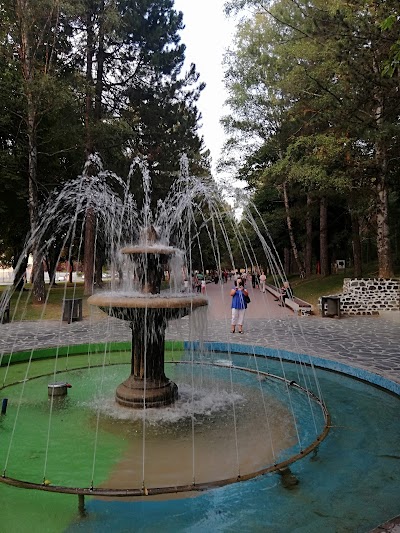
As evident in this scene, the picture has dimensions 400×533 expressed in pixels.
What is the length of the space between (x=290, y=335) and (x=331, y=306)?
4499 mm

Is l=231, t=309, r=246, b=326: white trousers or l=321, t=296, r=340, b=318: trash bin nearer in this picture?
l=231, t=309, r=246, b=326: white trousers

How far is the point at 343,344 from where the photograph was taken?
10445 mm

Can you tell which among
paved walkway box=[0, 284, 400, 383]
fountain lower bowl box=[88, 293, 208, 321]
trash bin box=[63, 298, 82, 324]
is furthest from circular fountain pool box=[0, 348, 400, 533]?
trash bin box=[63, 298, 82, 324]

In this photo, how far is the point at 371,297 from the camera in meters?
16.5

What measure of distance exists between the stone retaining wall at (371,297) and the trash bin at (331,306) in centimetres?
73

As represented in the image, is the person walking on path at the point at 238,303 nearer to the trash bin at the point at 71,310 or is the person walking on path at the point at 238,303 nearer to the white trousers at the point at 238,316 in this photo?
the white trousers at the point at 238,316

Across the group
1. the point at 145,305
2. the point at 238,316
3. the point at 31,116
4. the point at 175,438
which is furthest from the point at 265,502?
the point at 31,116

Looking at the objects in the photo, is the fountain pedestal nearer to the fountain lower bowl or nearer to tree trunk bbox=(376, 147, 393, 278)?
the fountain lower bowl

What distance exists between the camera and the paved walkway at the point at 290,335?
359 inches

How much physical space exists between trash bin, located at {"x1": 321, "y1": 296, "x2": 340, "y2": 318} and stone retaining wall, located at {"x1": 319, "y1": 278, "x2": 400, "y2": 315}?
73 centimetres

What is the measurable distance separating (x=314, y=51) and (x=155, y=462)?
16836 mm

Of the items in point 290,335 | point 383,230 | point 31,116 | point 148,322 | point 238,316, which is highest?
point 31,116

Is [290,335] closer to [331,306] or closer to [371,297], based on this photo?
[331,306]

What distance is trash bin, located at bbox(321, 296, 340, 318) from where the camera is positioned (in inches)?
619
